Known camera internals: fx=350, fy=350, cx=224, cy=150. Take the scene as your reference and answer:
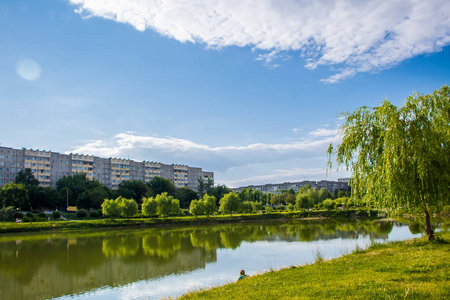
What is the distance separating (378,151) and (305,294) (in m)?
11.1

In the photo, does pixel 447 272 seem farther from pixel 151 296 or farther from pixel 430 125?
pixel 151 296

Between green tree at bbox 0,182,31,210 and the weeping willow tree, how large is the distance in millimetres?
76079

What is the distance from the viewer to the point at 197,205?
78000 mm

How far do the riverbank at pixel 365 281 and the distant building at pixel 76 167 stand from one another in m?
109

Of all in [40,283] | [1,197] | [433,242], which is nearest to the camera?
[433,242]

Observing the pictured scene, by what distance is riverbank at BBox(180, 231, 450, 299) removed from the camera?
952 centimetres

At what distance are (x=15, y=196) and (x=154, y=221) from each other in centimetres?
3109

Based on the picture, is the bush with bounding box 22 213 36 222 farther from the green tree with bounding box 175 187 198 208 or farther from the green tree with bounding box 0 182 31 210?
the green tree with bounding box 175 187 198 208

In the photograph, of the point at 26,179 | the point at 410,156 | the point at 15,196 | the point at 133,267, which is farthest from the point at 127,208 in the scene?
the point at 410,156

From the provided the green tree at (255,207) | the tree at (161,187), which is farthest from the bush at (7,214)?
the green tree at (255,207)

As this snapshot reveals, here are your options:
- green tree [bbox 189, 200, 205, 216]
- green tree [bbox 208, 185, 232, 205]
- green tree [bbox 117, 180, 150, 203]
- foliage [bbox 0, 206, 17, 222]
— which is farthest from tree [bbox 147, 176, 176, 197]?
foliage [bbox 0, 206, 17, 222]

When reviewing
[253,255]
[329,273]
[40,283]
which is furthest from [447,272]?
[40,283]

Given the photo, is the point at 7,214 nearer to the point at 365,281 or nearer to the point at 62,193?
the point at 62,193

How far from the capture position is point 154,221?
232 feet
